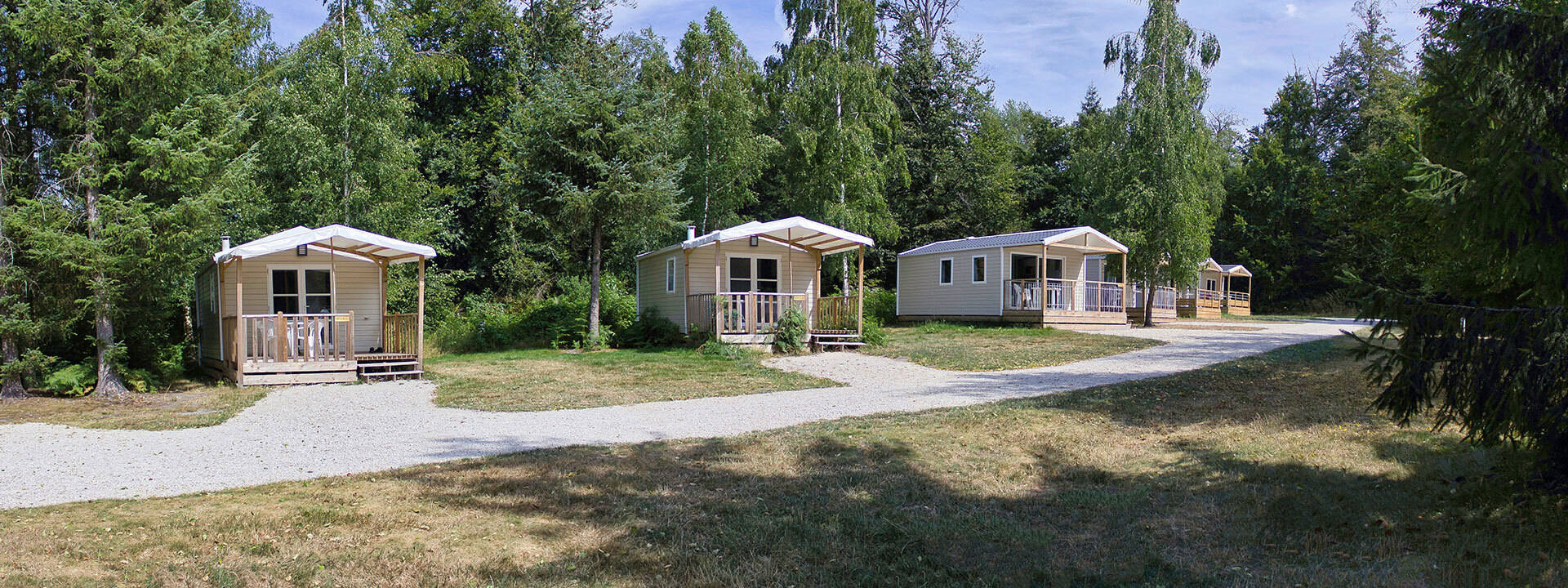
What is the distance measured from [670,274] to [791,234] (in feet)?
10.8

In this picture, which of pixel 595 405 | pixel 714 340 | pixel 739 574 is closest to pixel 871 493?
pixel 739 574

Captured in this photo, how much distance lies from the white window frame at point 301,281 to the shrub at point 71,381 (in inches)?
132

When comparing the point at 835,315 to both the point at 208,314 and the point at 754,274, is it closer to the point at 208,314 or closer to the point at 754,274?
the point at 754,274

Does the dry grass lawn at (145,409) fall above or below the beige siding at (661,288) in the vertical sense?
below

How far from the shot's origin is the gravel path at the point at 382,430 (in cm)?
630

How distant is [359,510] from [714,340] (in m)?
11.1

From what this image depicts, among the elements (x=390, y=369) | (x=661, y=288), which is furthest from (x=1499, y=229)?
(x=661, y=288)

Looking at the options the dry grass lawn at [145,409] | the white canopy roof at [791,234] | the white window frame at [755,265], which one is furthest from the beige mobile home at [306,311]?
the white window frame at [755,265]

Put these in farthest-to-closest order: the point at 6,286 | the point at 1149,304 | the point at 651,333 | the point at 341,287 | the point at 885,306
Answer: the point at 885,306
the point at 1149,304
the point at 651,333
the point at 341,287
the point at 6,286

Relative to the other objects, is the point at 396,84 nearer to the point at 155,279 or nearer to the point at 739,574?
the point at 155,279

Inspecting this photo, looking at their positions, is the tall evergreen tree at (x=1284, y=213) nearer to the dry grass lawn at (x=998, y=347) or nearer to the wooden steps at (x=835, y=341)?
the dry grass lawn at (x=998, y=347)

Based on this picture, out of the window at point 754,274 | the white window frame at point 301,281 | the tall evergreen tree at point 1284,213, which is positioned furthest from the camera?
the tall evergreen tree at point 1284,213

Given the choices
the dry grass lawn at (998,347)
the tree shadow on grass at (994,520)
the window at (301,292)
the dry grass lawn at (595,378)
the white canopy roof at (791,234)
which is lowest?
the tree shadow on grass at (994,520)

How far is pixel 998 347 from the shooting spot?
16.7 meters
